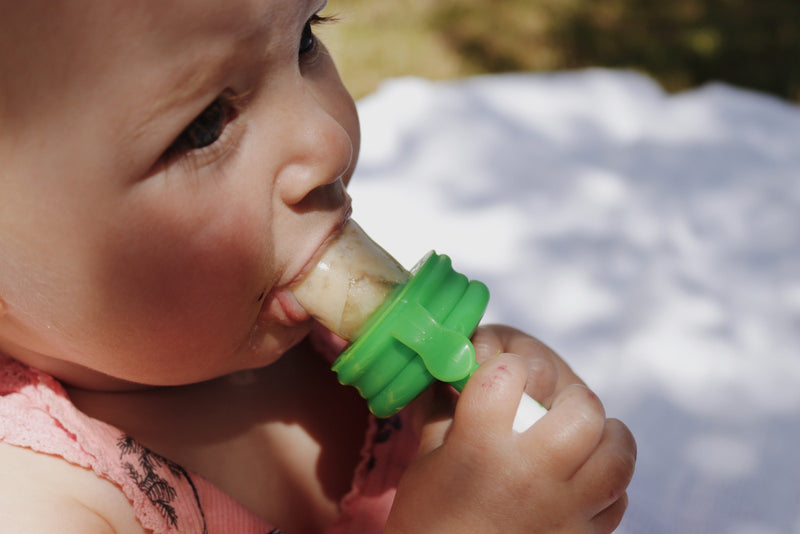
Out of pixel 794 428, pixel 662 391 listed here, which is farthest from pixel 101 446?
pixel 794 428

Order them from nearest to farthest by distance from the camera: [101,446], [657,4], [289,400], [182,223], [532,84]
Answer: [182,223] → [101,446] → [289,400] → [532,84] → [657,4]

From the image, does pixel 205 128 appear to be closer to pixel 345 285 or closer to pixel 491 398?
pixel 345 285

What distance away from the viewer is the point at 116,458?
988mm

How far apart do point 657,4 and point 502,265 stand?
4.92 ft

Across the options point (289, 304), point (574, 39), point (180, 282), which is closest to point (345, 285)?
point (289, 304)

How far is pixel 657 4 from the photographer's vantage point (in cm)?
286

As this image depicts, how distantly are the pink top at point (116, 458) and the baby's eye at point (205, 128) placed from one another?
33 cm

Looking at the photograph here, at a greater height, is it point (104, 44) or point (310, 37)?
point (104, 44)

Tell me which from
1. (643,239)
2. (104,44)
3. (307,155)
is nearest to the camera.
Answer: (104,44)

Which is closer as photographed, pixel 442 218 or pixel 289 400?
pixel 289 400

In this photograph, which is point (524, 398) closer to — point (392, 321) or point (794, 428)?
point (392, 321)

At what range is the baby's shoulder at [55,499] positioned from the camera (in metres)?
0.87

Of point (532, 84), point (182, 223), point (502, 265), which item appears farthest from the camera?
point (532, 84)

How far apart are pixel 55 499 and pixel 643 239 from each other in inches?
48.2
